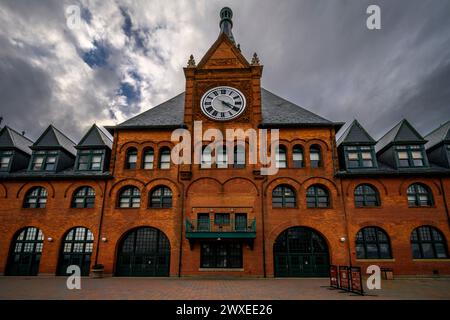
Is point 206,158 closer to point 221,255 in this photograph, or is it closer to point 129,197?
point 129,197

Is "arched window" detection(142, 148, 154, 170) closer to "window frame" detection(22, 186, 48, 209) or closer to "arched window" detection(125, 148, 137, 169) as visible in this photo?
"arched window" detection(125, 148, 137, 169)

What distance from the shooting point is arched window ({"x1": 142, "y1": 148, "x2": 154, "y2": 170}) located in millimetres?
23125

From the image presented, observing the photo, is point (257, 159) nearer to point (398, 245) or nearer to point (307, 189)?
point (307, 189)

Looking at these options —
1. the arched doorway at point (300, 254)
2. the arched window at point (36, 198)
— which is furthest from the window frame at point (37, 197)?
the arched doorway at point (300, 254)

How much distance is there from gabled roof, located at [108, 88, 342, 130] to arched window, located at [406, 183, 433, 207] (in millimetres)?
7779

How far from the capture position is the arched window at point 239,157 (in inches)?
Answer: 883

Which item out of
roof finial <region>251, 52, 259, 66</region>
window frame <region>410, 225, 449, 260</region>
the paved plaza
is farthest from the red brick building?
the paved plaza

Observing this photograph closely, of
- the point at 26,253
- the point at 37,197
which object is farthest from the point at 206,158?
the point at 26,253

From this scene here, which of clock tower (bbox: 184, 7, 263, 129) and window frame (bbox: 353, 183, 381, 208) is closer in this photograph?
window frame (bbox: 353, 183, 381, 208)

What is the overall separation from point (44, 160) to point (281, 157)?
21.1m

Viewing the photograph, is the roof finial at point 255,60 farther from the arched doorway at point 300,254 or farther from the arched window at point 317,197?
the arched doorway at point 300,254

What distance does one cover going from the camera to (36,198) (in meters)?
22.4

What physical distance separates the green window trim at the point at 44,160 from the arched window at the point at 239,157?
52.2 ft
